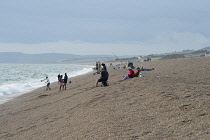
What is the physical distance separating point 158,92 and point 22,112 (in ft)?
21.7

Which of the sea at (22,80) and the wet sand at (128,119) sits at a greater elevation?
the wet sand at (128,119)

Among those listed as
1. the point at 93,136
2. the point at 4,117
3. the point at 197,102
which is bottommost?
the point at 4,117

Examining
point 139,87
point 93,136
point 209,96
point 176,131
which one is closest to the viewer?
point 176,131

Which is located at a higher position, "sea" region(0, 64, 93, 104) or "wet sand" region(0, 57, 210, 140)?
"wet sand" region(0, 57, 210, 140)

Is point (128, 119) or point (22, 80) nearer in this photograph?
point (128, 119)

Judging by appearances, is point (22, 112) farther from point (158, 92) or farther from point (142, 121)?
point (142, 121)

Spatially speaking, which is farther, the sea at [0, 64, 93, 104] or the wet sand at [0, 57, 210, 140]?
the sea at [0, 64, 93, 104]

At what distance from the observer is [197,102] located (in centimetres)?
773

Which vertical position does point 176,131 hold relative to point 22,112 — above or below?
above

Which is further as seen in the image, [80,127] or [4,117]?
[4,117]

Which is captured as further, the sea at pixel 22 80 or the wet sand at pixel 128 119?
the sea at pixel 22 80

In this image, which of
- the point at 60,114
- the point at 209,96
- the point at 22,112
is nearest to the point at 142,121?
the point at 209,96

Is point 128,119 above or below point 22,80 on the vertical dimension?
above

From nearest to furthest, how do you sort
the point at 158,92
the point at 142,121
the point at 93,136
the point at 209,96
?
the point at 93,136
the point at 142,121
the point at 209,96
the point at 158,92
